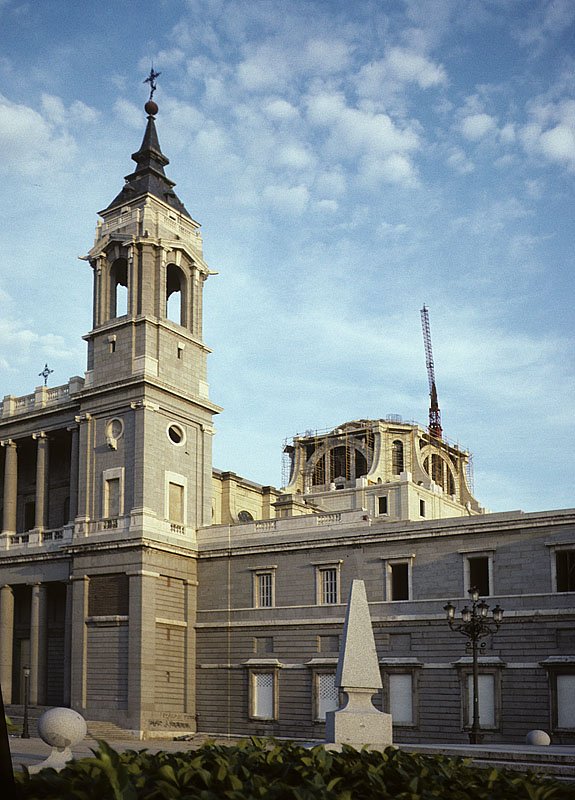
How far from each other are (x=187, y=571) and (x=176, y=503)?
333 cm

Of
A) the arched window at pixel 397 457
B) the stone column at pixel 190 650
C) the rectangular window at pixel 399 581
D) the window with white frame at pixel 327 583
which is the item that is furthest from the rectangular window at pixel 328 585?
the arched window at pixel 397 457

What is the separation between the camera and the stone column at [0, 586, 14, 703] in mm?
52625

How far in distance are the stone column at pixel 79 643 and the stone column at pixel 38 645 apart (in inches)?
91.0

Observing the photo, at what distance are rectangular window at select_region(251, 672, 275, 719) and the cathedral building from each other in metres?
0.11

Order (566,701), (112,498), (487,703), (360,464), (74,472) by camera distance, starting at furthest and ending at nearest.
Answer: (360,464) < (74,472) < (112,498) < (487,703) < (566,701)

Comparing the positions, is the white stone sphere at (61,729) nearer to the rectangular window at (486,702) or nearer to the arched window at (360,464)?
the rectangular window at (486,702)

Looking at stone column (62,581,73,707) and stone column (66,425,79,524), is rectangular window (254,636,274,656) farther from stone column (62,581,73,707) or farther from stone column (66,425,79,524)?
stone column (66,425,79,524)

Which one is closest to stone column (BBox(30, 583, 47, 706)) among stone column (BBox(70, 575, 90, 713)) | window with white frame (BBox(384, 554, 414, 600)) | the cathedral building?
the cathedral building

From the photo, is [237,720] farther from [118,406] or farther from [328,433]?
[328,433]

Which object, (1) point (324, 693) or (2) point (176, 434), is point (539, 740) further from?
(2) point (176, 434)

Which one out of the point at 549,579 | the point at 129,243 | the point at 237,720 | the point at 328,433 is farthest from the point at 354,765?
the point at 328,433

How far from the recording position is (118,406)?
166 ft

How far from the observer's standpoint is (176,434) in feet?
169

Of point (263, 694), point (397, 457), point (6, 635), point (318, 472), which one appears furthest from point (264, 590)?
point (318, 472)
